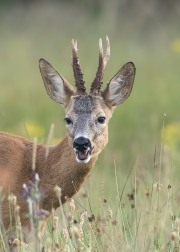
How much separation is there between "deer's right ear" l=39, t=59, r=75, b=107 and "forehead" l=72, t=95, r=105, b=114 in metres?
0.25

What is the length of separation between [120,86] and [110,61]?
9377 millimetres

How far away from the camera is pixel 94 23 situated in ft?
65.5

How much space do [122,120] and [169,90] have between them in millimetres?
1784

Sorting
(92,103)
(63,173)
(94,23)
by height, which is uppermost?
(94,23)

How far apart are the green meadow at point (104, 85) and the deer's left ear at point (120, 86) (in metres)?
0.63

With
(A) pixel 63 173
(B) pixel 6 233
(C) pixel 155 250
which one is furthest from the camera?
(A) pixel 63 173

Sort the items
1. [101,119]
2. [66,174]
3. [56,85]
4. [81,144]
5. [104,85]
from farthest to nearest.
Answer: [104,85], [56,85], [101,119], [66,174], [81,144]

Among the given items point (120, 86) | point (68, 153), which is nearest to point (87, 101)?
point (68, 153)

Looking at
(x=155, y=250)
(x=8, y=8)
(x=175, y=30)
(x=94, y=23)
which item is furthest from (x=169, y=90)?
(x=155, y=250)

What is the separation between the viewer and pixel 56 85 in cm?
746

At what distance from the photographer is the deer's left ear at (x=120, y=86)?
24.2 feet

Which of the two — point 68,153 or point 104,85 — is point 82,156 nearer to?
point 68,153

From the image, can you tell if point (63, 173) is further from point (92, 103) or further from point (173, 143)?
point (173, 143)

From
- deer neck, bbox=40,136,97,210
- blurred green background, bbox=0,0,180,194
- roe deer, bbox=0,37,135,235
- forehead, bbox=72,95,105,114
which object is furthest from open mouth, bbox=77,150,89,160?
blurred green background, bbox=0,0,180,194
